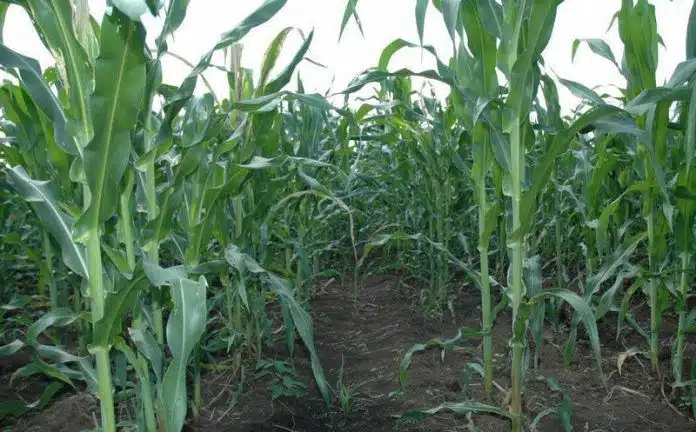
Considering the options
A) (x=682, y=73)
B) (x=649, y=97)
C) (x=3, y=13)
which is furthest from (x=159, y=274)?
(x=682, y=73)

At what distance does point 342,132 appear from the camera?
448cm

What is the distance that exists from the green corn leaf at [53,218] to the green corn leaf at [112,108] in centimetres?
14

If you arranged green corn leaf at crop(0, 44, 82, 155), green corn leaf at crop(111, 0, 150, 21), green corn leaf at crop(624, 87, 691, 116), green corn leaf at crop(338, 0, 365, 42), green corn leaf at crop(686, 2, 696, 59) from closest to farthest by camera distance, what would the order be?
1. green corn leaf at crop(111, 0, 150, 21)
2. green corn leaf at crop(0, 44, 82, 155)
3. green corn leaf at crop(624, 87, 691, 116)
4. green corn leaf at crop(338, 0, 365, 42)
5. green corn leaf at crop(686, 2, 696, 59)

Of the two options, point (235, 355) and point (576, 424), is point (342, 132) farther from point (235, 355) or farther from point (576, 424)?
point (576, 424)

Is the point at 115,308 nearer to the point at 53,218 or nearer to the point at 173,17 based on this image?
the point at 53,218

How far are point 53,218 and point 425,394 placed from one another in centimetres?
175

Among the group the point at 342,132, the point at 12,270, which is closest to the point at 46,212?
the point at 12,270

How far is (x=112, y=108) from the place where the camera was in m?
1.31

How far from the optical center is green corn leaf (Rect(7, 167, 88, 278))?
1518mm

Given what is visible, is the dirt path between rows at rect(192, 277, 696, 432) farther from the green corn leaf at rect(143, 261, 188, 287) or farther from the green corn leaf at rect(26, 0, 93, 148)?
the green corn leaf at rect(26, 0, 93, 148)

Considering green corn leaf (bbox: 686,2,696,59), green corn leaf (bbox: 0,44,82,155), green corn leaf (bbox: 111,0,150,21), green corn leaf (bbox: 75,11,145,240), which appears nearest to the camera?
green corn leaf (bbox: 111,0,150,21)

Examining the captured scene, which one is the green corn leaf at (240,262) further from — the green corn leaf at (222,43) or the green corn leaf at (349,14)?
the green corn leaf at (349,14)

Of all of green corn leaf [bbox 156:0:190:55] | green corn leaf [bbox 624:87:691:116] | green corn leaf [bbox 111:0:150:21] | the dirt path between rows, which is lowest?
the dirt path between rows

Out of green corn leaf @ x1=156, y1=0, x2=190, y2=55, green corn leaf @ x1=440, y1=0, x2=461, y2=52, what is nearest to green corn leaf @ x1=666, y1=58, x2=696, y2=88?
green corn leaf @ x1=440, y1=0, x2=461, y2=52
